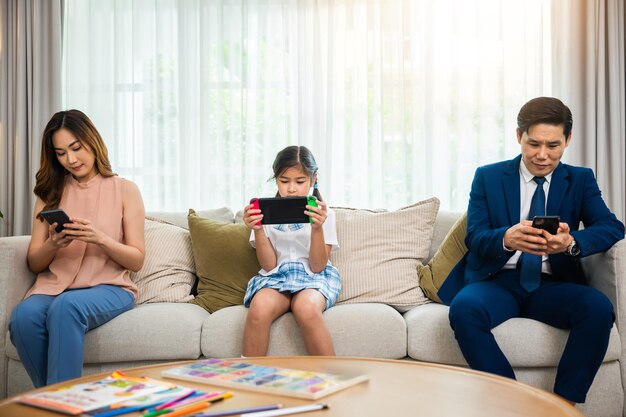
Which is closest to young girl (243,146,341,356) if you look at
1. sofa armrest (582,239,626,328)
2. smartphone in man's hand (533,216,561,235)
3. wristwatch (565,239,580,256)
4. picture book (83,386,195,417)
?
smartphone in man's hand (533,216,561,235)

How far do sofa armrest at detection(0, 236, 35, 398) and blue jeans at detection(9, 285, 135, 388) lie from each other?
110mm

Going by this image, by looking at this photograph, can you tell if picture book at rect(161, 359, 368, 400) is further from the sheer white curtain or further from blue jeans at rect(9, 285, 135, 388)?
the sheer white curtain

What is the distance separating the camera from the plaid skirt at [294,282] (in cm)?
268

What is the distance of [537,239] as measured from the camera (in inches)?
92.8

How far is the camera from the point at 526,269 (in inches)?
100.0

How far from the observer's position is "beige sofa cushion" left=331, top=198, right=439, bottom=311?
9.59ft

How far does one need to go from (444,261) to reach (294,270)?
64cm

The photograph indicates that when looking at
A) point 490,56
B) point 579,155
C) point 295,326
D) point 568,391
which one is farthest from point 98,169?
point 579,155

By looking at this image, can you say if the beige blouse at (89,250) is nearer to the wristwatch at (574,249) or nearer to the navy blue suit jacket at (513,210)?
the navy blue suit jacket at (513,210)

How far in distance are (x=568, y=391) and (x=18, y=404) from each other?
1.65 m

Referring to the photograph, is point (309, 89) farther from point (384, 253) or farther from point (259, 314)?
point (259, 314)

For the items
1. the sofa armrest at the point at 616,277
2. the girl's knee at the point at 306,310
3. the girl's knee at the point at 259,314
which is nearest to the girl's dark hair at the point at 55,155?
the girl's knee at the point at 259,314

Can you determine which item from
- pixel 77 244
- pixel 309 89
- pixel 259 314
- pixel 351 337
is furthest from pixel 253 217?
pixel 309 89

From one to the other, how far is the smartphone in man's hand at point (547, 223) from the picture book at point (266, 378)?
107 centimetres
